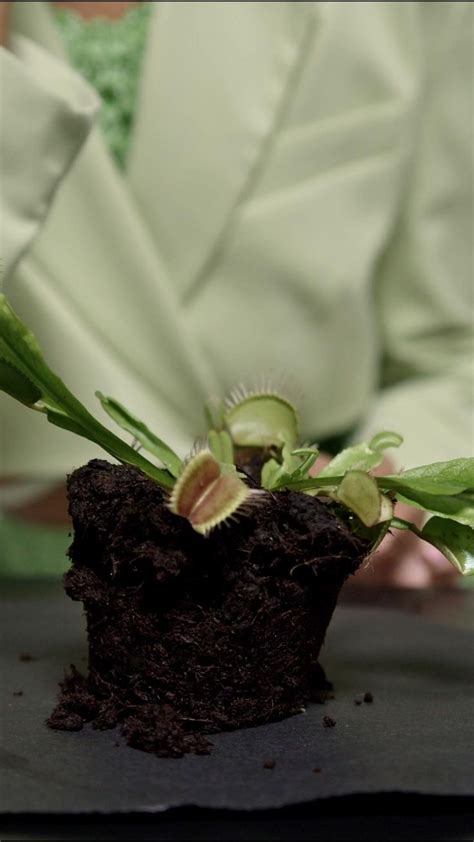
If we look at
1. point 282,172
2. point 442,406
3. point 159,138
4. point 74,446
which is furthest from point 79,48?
point 442,406

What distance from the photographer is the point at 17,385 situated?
0.43m

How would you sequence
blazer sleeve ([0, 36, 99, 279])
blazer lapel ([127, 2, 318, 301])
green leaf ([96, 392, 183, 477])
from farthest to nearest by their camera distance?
blazer lapel ([127, 2, 318, 301])
blazer sleeve ([0, 36, 99, 279])
green leaf ([96, 392, 183, 477])

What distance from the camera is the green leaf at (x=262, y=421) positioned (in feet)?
1.69

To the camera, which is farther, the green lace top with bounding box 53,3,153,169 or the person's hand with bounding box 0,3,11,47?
the green lace top with bounding box 53,3,153,169

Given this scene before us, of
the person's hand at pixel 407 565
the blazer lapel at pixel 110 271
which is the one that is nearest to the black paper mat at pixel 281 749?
the person's hand at pixel 407 565

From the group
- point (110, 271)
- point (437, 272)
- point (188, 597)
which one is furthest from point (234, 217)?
point (188, 597)

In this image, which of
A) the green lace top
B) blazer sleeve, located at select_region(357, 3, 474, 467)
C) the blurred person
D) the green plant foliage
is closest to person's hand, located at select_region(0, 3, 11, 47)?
the blurred person

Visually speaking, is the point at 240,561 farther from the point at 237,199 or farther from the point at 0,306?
the point at 237,199

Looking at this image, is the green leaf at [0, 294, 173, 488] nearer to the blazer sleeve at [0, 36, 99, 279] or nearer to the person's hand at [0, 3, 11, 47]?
the blazer sleeve at [0, 36, 99, 279]

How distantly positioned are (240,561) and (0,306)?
0.15 meters

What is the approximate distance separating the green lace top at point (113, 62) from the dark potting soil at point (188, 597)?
1.97 feet

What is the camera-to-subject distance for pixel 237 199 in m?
0.94

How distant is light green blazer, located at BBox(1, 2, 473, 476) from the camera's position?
0.91 metres

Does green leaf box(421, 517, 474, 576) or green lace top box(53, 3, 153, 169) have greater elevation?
green lace top box(53, 3, 153, 169)
